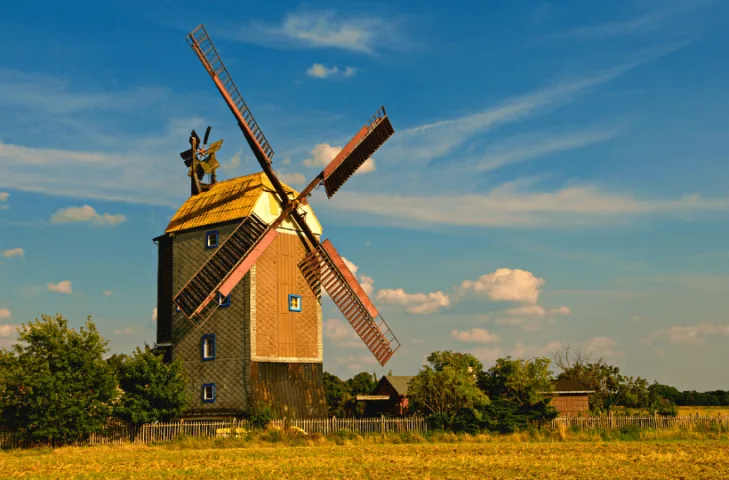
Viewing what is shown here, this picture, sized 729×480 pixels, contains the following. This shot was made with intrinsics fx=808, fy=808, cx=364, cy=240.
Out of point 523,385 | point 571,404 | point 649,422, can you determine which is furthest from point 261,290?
point 571,404

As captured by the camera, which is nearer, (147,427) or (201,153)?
(147,427)

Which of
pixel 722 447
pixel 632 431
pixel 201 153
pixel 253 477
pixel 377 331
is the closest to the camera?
pixel 253 477

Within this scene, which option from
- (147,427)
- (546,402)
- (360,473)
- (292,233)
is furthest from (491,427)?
(360,473)

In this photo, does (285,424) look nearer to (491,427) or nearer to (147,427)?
(147,427)

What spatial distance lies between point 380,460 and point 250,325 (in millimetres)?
17018

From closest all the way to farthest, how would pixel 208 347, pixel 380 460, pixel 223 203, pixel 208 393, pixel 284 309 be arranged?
pixel 380 460 → pixel 208 393 → pixel 284 309 → pixel 208 347 → pixel 223 203

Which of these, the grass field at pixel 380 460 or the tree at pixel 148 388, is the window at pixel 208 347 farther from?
the grass field at pixel 380 460

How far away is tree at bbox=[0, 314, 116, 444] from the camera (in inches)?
1565

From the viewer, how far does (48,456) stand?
1374 inches

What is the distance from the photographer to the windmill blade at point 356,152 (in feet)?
151

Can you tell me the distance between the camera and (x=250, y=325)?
44.8 m

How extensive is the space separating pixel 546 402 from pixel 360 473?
27450mm

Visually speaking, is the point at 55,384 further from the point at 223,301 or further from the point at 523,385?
the point at 523,385

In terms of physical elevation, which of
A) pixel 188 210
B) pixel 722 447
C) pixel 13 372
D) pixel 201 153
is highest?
pixel 201 153
